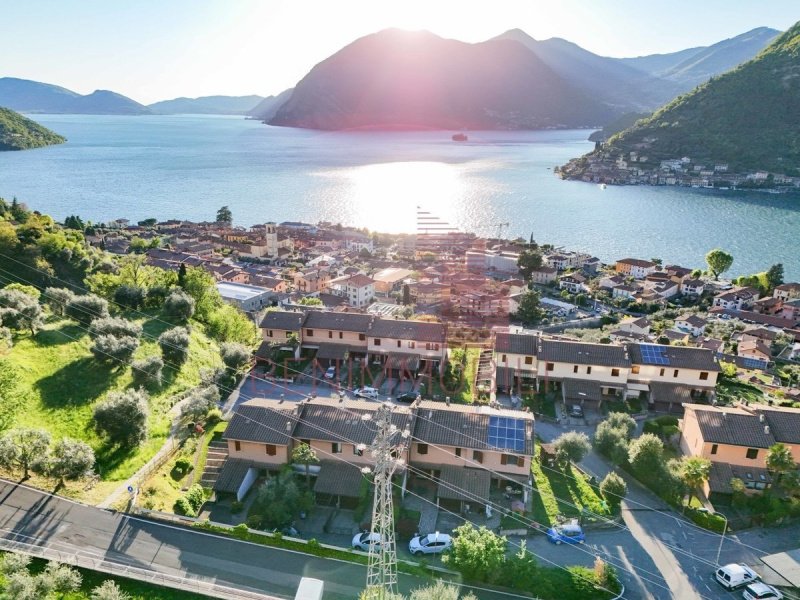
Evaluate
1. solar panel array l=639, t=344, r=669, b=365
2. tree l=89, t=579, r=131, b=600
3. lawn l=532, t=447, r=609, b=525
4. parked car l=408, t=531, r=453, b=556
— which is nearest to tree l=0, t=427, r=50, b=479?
tree l=89, t=579, r=131, b=600

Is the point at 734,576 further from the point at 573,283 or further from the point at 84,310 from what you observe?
the point at 573,283

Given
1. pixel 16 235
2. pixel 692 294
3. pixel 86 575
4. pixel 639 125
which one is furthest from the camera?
pixel 639 125

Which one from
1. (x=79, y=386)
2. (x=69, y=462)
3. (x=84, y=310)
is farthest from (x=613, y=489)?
(x=84, y=310)

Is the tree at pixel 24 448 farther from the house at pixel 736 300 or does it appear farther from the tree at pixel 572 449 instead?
the house at pixel 736 300

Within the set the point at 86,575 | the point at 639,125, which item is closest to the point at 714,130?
the point at 639,125

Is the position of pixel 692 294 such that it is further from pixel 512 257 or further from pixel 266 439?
pixel 266 439
